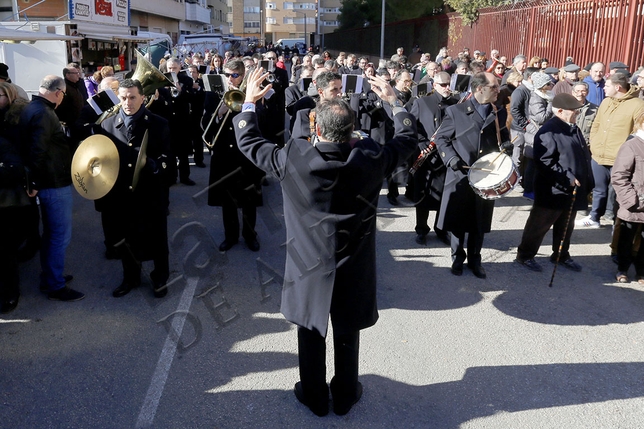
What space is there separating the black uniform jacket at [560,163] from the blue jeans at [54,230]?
446 centimetres

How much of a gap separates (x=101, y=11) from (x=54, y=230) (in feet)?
59.7

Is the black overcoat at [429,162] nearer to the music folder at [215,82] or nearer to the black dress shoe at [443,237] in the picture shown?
the black dress shoe at [443,237]

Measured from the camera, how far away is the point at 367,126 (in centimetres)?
810

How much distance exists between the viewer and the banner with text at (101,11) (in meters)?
17.9

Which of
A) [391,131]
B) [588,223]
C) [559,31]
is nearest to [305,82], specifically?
[391,131]

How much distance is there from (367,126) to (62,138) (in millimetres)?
4302

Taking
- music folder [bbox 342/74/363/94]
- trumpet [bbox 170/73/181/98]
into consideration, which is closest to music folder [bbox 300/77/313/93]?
music folder [bbox 342/74/363/94]

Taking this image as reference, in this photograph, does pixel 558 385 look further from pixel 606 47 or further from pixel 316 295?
pixel 606 47

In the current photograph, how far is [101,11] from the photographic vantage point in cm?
2072

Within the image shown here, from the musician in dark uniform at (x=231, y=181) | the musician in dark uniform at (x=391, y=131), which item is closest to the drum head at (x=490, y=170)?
the musician in dark uniform at (x=391, y=131)

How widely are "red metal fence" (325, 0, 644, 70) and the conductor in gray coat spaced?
950cm

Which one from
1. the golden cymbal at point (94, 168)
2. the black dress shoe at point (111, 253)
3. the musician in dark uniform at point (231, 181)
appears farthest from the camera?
the musician in dark uniform at point (231, 181)

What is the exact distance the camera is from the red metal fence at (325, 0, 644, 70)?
10914mm

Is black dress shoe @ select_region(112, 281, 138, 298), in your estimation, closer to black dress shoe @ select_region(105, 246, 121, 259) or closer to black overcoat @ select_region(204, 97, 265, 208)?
black dress shoe @ select_region(105, 246, 121, 259)
